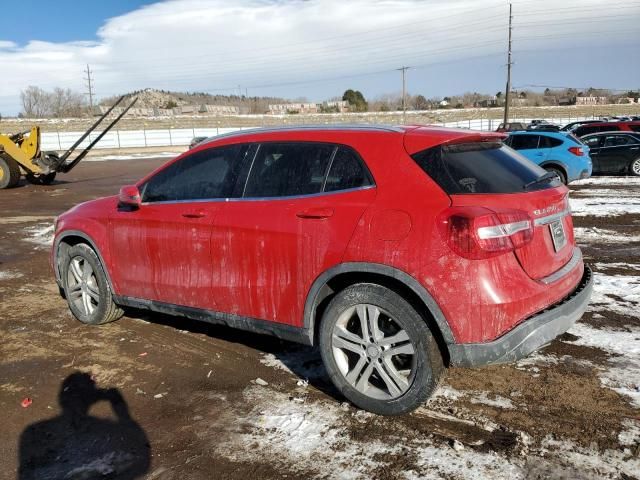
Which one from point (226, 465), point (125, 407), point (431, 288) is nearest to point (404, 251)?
point (431, 288)

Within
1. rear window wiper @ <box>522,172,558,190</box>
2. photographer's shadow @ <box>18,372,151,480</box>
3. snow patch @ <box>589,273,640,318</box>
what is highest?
rear window wiper @ <box>522,172,558,190</box>

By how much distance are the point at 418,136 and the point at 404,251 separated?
79 cm

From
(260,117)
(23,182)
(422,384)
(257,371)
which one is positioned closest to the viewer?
(422,384)

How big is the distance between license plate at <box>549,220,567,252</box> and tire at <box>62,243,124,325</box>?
12.3ft

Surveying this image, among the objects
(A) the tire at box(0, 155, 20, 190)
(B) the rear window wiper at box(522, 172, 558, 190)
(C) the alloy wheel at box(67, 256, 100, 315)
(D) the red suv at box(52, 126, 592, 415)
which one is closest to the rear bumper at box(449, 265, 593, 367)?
(D) the red suv at box(52, 126, 592, 415)

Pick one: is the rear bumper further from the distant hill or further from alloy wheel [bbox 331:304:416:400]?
the distant hill

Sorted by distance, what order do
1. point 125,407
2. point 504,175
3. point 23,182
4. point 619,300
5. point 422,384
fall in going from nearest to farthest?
point 422,384 → point 504,175 → point 125,407 → point 619,300 → point 23,182

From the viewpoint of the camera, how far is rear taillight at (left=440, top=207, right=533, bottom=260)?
10.1 ft

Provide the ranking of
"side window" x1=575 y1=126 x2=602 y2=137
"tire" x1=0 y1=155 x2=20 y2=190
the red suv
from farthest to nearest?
1. "side window" x1=575 y1=126 x2=602 y2=137
2. "tire" x1=0 y1=155 x2=20 y2=190
3. the red suv

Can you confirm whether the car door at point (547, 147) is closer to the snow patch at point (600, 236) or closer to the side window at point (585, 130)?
the snow patch at point (600, 236)

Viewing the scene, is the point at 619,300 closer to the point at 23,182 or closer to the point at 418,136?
the point at 418,136

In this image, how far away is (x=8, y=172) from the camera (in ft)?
58.6

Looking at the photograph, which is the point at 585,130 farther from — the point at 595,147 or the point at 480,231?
the point at 480,231

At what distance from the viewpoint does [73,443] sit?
337 centimetres
